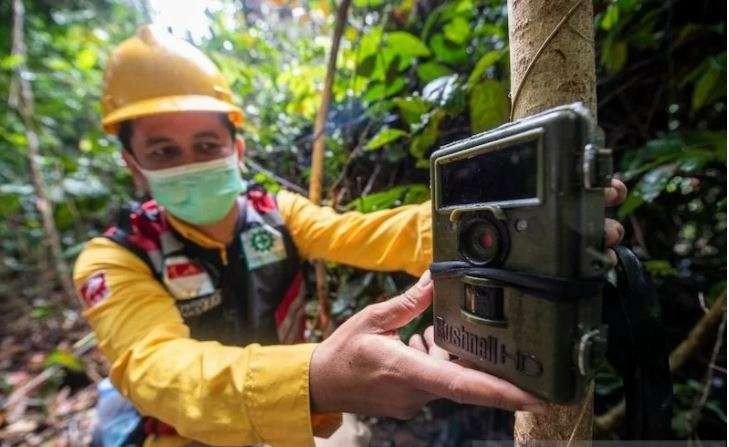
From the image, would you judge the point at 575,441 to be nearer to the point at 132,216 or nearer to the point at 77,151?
the point at 132,216

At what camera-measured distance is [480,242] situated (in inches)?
17.5

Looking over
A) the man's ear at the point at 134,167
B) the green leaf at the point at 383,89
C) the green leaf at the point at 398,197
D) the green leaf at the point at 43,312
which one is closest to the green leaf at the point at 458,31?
the green leaf at the point at 383,89

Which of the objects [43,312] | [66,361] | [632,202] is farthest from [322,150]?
[43,312]

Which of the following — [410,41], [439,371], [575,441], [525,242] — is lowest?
[575,441]

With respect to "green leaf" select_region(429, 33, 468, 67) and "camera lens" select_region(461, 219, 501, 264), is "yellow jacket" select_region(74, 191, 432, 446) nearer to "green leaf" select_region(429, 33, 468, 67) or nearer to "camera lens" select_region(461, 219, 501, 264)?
"camera lens" select_region(461, 219, 501, 264)

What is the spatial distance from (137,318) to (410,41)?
986 millimetres

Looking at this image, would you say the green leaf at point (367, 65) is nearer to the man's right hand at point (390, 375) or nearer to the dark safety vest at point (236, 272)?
the dark safety vest at point (236, 272)

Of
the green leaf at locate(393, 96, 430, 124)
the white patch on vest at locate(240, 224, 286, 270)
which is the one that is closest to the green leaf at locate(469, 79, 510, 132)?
the green leaf at locate(393, 96, 430, 124)

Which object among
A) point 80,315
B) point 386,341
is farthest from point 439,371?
point 80,315

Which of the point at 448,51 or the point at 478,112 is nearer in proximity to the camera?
the point at 478,112

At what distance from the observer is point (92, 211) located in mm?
3131

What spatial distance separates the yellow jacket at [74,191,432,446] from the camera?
586 mm

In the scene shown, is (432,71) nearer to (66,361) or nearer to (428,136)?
(428,136)

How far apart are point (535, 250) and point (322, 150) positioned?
3.23ft
